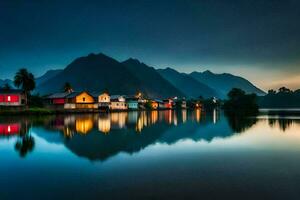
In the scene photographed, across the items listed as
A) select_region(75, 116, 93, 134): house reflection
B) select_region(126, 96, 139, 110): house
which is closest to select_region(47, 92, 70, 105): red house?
select_region(126, 96, 139, 110): house

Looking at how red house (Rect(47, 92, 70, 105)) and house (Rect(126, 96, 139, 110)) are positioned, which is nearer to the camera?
red house (Rect(47, 92, 70, 105))

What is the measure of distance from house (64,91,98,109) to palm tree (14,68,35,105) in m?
10.5

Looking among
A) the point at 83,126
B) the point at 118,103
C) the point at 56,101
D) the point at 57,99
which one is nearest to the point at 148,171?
the point at 83,126

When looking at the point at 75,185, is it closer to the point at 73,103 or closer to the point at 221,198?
the point at 221,198

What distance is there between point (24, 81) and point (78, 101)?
14.5 m

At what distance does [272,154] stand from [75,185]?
11966mm

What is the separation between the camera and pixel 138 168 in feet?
41.7

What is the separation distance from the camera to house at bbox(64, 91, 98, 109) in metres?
73.4

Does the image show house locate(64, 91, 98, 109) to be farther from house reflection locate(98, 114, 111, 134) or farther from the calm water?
the calm water

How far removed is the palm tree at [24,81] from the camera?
6506 centimetres

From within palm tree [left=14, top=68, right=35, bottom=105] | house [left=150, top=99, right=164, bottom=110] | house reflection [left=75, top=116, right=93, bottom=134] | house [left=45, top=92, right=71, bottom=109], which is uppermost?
palm tree [left=14, top=68, right=35, bottom=105]

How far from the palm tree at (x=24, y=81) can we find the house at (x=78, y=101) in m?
10.5

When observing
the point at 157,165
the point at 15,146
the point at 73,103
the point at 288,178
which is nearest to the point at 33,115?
the point at 73,103

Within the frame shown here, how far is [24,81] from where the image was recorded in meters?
65.2
